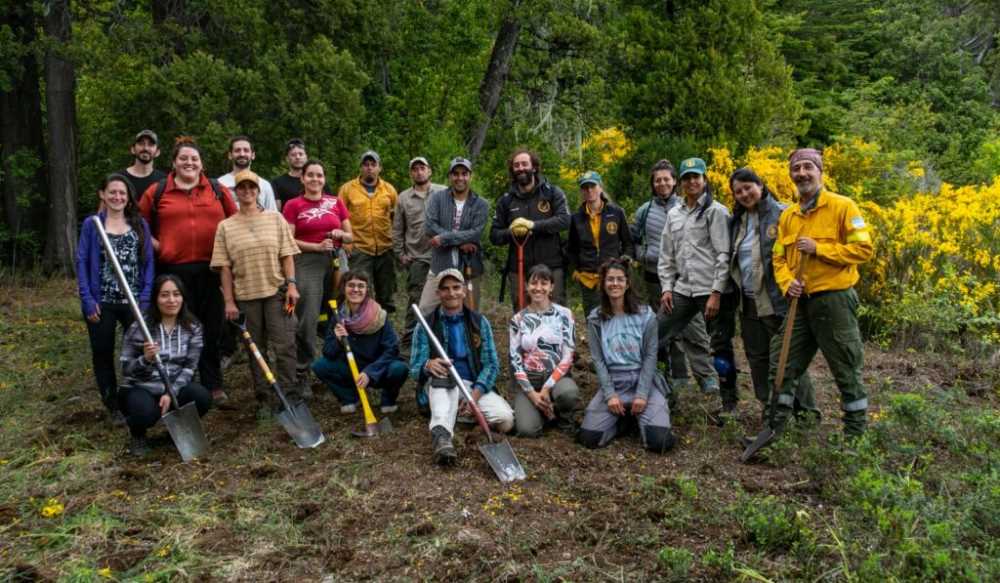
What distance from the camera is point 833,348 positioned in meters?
4.36

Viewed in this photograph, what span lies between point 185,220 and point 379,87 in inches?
272

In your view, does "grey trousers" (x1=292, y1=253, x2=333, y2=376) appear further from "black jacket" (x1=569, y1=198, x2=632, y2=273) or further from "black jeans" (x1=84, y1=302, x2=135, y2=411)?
"black jacket" (x1=569, y1=198, x2=632, y2=273)

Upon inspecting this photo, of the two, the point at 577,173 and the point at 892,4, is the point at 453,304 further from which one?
the point at 892,4

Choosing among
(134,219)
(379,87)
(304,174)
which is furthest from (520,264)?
(379,87)

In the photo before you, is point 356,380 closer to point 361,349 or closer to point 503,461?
point 361,349

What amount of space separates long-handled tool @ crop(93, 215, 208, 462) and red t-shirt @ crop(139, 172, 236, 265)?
0.43 meters

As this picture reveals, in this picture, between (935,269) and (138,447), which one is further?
(935,269)

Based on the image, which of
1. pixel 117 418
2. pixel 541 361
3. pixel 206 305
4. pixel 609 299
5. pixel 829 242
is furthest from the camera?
pixel 206 305

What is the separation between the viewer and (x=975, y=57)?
24234 millimetres

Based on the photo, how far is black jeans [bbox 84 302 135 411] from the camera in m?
5.30

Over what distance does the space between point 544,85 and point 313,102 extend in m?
5.99

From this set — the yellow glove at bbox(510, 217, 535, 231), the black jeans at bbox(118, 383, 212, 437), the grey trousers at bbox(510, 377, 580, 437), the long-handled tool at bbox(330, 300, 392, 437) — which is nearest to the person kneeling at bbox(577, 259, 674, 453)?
the grey trousers at bbox(510, 377, 580, 437)

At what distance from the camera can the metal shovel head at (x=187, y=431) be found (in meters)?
4.91

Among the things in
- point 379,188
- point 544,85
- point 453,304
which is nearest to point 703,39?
point 544,85
